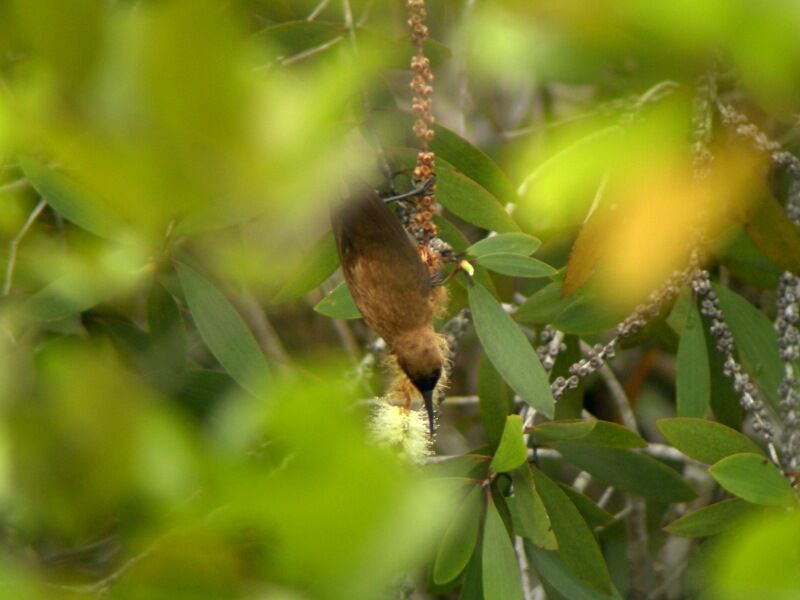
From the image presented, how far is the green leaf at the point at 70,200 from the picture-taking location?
3.90ft

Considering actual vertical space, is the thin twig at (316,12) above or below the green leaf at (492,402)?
above

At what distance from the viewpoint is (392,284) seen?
56.6 inches

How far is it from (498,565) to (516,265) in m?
0.41

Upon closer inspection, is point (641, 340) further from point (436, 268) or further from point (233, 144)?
point (233, 144)

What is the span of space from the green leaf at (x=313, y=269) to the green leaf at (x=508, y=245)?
31cm

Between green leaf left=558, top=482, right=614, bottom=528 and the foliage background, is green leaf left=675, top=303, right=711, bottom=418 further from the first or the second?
green leaf left=558, top=482, right=614, bottom=528

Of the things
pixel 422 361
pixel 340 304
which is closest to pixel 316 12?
pixel 340 304

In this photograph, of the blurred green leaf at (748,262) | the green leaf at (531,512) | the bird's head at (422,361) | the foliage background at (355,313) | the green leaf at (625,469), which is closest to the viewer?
the foliage background at (355,313)

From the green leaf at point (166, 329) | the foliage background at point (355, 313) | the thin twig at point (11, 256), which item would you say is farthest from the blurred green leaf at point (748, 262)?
the thin twig at point (11, 256)

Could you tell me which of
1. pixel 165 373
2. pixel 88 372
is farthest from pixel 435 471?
pixel 88 372

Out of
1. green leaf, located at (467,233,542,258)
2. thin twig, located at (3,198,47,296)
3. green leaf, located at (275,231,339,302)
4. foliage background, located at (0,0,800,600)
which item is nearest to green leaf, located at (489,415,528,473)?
foliage background, located at (0,0,800,600)

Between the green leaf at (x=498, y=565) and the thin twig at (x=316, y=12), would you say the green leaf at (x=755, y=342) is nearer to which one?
the green leaf at (x=498, y=565)

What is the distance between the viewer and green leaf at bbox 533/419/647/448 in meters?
1.33

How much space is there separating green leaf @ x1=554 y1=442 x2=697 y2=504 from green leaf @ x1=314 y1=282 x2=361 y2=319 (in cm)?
39
